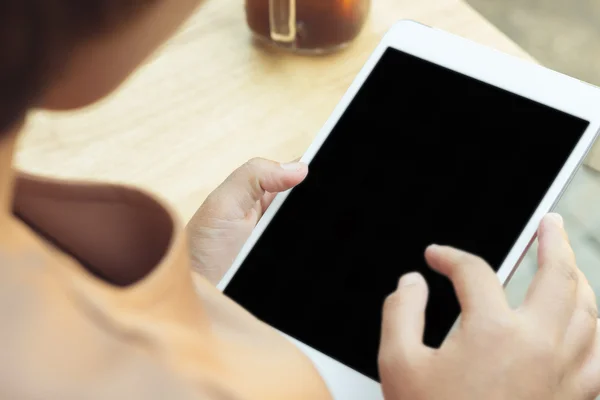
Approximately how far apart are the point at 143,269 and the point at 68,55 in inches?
3.4

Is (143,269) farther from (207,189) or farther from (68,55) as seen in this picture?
(207,189)

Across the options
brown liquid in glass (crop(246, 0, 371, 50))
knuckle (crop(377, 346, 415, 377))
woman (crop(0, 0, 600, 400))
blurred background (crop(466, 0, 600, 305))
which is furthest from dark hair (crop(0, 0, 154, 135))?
blurred background (crop(466, 0, 600, 305))

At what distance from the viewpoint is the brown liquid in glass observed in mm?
525

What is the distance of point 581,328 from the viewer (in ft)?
1.28

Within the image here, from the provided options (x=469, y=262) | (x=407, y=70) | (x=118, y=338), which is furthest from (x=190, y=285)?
(x=407, y=70)

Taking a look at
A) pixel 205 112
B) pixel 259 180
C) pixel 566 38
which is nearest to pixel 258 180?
pixel 259 180

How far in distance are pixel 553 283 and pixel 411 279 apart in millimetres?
83

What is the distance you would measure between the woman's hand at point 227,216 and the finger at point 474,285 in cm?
13

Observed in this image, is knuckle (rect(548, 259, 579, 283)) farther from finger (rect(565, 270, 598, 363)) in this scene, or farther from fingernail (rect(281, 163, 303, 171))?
fingernail (rect(281, 163, 303, 171))

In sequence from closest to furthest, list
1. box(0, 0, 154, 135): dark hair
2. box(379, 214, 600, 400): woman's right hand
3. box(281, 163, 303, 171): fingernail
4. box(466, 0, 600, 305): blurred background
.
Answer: box(0, 0, 154, 135): dark hair, box(379, 214, 600, 400): woman's right hand, box(281, 163, 303, 171): fingernail, box(466, 0, 600, 305): blurred background

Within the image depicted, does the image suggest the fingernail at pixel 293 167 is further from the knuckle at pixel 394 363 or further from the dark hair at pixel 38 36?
the dark hair at pixel 38 36

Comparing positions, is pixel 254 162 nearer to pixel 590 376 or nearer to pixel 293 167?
pixel 293 167

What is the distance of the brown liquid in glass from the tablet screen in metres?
0.08

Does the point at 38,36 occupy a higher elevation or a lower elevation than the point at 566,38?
higher
